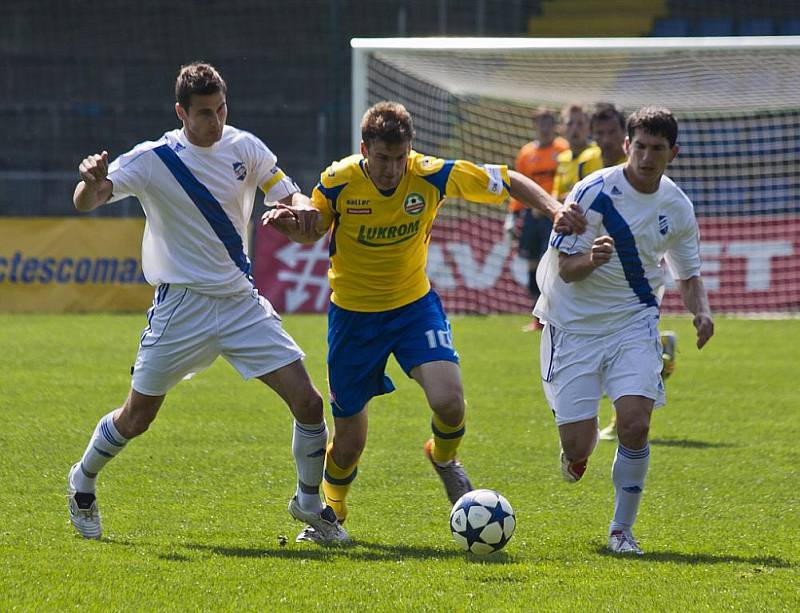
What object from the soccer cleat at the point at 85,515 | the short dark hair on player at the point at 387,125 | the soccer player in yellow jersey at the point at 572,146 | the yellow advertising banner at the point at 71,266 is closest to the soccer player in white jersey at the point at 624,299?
the short dark hair on player at the point at 387,125

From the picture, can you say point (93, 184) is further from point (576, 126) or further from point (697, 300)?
point (576, 126)

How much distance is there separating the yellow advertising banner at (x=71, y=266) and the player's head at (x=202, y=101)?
10861 mm

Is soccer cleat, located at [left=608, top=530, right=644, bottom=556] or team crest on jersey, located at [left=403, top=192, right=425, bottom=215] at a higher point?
team crest on jersey, located at [left=403, top=192, right=425, bottom=215]

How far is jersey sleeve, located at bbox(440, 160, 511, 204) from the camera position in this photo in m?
5.77

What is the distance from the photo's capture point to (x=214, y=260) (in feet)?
18.5

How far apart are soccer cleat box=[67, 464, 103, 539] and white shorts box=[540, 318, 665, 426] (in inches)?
81.3

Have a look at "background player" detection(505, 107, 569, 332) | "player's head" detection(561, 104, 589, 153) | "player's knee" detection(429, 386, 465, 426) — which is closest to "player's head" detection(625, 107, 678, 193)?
"player's knee" detection(429, 386, 465, 426)

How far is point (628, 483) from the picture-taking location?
5.48 meters

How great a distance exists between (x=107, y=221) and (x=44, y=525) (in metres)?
10.9

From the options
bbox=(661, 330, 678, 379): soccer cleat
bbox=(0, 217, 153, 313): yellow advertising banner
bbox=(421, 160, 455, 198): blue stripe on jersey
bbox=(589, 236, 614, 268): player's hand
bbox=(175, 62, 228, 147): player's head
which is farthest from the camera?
bbox=(0, 217, 153, 313): yellow advertising banner

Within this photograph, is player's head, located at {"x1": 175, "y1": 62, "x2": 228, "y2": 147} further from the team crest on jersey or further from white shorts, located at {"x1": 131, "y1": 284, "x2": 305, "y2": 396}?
the team crest on jersey

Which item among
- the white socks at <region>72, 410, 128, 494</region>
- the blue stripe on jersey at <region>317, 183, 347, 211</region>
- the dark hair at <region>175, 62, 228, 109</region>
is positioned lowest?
the white socks at <region>72, 410, 128, 494</region>

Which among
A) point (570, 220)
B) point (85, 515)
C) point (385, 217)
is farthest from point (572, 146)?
point (85, 515)

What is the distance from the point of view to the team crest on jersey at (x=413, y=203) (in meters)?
5.78
